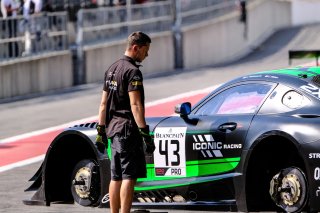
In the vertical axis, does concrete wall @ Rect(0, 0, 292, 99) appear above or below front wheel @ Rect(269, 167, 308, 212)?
below

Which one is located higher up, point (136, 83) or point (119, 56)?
point (136, 83)

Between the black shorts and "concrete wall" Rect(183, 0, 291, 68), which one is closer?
the black shorts

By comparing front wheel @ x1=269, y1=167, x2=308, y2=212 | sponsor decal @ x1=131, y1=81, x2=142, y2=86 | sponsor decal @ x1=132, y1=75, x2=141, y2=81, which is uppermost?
sponsor decal @ x1=132, y1=75, x2=141, y2=81

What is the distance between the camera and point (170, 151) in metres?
10.7

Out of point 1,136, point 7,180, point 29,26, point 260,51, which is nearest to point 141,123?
point 7,180

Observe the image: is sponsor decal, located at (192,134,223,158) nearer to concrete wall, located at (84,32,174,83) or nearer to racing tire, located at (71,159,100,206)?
racing tire, located at (71,159,100,206)

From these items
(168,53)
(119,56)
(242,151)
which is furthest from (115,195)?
(168,53)

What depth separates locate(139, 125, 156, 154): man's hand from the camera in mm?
9883

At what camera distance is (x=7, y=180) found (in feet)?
47.2

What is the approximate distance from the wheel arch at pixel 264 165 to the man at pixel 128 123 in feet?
3.10

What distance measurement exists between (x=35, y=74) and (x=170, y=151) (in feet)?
56.9

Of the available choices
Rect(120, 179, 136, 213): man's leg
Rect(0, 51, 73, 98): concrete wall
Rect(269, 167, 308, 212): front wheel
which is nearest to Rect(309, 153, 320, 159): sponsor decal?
Rect(269, 167, 308, 212): front wheel

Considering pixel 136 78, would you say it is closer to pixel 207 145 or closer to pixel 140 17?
pixel 207 145

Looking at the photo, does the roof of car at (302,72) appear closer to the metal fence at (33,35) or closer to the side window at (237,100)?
the side window at (237,100)
